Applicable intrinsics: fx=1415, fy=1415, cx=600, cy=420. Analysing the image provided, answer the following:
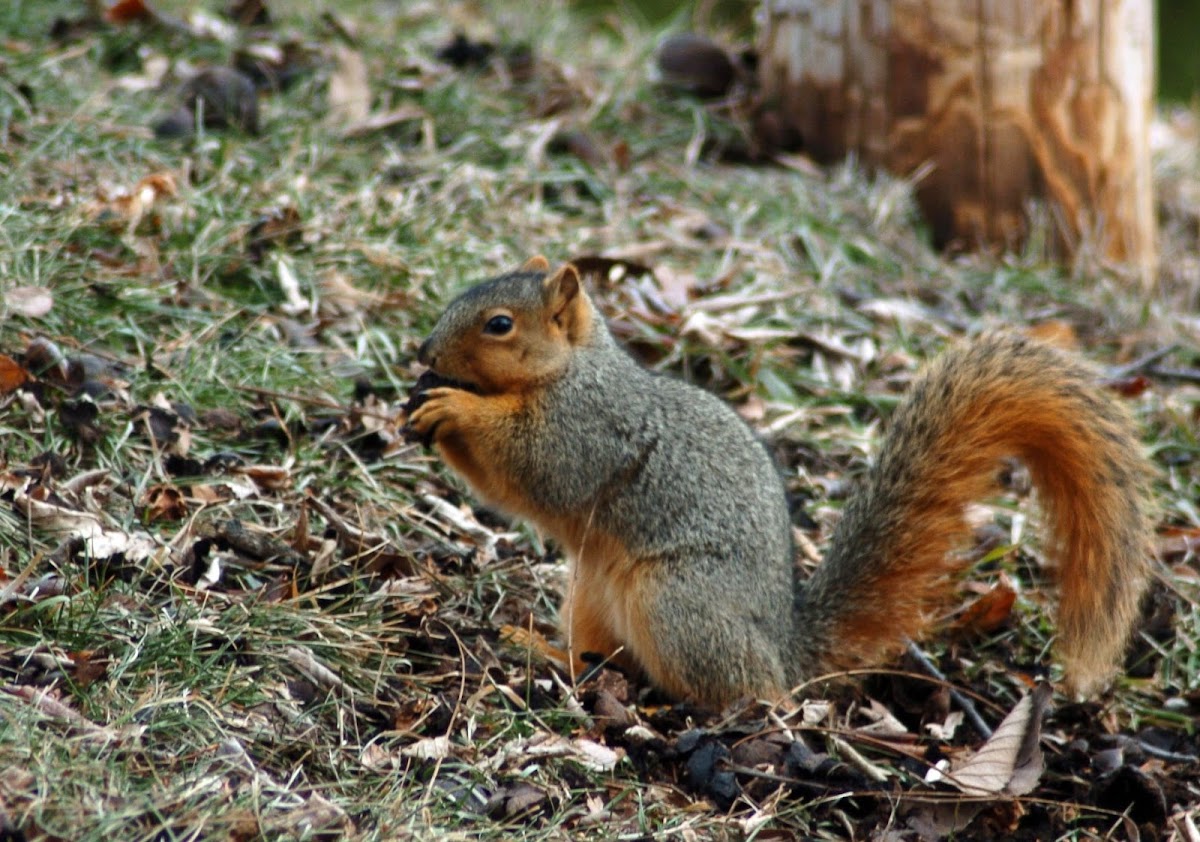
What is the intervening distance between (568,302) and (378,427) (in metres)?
0.68

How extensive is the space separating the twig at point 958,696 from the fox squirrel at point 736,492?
122 mm

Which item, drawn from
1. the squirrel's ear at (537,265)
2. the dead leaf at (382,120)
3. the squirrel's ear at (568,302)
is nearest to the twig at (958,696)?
the squirrel's ear at (568,302)

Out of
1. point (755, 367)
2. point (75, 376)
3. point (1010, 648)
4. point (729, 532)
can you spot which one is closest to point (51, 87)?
point (75, 376)

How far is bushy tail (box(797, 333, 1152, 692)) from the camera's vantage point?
9.99 ft

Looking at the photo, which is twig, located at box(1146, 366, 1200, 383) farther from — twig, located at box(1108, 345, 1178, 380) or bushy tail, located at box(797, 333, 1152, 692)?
bushy tail, located at box(797, 333, 1152, 692)

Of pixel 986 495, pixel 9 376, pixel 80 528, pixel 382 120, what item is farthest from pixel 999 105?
pixel 80 528

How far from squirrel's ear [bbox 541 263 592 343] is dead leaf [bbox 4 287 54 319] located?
1282 millimetres

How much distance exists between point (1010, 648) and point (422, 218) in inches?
87.9

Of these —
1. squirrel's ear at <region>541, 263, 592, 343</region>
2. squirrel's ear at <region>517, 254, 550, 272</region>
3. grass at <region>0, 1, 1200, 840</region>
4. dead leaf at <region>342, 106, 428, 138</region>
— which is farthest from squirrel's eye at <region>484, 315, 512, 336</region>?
dead leaf at <region>342, 106, 428, 138</region>

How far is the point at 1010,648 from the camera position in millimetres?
3572

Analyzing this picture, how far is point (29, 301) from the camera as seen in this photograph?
354 cm

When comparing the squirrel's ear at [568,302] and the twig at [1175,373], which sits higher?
the squirrel's ear at [568,302]

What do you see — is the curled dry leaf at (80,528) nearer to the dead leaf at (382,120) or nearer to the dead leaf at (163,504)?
the dead leaf at (163,504)

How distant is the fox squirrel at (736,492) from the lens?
308 cm
